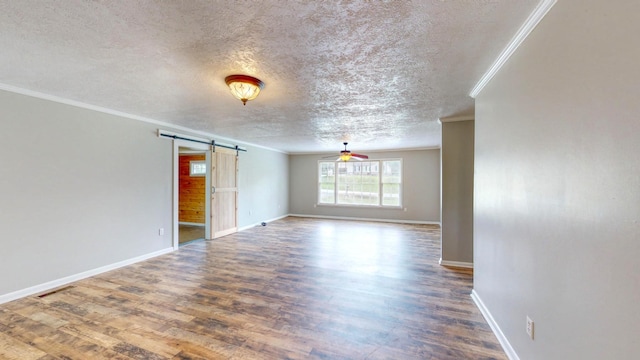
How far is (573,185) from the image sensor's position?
126cm

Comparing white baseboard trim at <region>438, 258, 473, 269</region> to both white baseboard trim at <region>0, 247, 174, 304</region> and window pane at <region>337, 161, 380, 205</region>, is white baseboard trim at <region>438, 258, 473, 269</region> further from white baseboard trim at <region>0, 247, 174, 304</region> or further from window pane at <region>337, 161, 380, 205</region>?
white baseboard trim at <region>0, 247, 174, 304</region>

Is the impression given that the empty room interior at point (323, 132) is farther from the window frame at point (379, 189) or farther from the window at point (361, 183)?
the window at point (361, 183)

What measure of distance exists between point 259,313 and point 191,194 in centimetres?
→ 606

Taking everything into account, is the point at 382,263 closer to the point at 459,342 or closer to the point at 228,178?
the point at 459,342

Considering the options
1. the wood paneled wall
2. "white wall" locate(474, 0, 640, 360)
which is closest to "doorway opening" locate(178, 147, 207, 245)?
the wood paneled wall

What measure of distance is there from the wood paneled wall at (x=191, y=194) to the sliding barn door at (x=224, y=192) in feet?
5.25

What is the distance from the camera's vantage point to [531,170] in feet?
5.46

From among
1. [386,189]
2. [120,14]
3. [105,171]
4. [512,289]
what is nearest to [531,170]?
[512,289]

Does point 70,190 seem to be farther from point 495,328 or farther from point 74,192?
point 495,328

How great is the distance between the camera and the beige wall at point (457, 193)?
Result: 3.93m

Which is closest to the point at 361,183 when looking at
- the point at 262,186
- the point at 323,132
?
the point at 262,186

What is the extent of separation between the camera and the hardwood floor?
2070mm

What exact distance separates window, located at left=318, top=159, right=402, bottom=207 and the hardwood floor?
4.03 metres

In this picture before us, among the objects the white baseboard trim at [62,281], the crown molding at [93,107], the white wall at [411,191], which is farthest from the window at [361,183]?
the white baseboard trim at [62,281]
